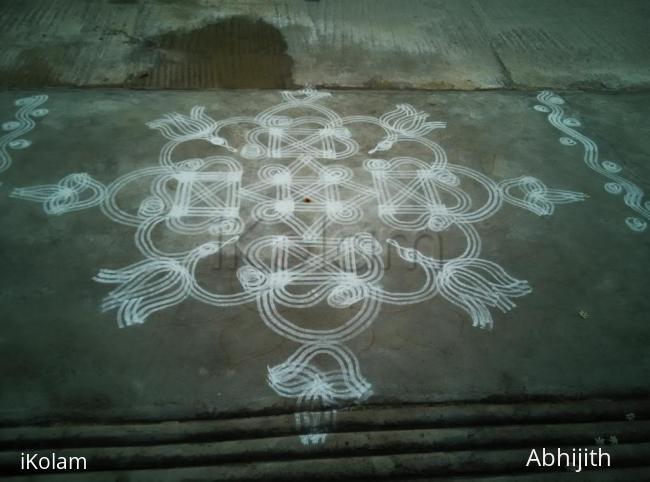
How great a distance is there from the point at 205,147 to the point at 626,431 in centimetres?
213

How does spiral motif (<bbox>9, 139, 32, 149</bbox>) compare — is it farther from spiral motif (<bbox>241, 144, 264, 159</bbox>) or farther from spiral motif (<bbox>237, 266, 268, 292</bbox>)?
spiral motif (<bbox>237, 266, 268, 292</bbox>)

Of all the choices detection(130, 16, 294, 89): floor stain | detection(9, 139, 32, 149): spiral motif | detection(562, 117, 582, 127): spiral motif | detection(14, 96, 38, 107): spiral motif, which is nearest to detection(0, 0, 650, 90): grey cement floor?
detection(130, 16, 294, 89): floor stain

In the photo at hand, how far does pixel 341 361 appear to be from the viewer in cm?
164

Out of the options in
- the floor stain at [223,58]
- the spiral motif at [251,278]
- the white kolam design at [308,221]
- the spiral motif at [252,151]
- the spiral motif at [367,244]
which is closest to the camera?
the white kolam design at [308,221]

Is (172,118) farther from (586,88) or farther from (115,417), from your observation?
(586,88)

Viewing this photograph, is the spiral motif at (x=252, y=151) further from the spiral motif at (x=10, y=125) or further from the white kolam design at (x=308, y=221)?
the spiral motif at (x=10, y=125)

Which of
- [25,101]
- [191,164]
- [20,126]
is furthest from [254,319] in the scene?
[25,101]

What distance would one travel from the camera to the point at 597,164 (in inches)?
99.3

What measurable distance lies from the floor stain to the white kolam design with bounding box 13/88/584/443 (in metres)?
0.35

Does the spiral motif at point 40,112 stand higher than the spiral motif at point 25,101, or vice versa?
the spiral motif at point 25,101

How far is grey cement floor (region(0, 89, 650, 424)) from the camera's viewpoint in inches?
60.7

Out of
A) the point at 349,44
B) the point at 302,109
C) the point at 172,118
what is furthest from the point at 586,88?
the point at 172,118

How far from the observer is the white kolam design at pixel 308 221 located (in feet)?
5.67

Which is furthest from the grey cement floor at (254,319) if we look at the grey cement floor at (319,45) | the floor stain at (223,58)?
the grey cement floor at (319,45)
